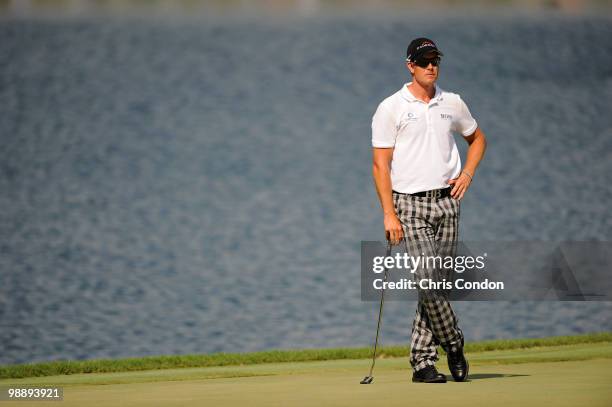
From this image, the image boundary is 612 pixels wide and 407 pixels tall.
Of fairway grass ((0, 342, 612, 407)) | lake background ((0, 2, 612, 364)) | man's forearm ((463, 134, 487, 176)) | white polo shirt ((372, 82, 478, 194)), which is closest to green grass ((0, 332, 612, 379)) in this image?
fairway grass ((0, 342, 612, 407))

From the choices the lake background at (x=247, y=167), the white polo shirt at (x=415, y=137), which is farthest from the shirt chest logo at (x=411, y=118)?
the lake background at (x=247, y=167)

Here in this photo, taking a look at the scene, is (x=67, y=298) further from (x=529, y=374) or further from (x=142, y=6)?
(x=142, y=6)

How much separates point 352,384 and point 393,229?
1.03m

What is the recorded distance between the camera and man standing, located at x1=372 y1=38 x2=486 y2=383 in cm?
881

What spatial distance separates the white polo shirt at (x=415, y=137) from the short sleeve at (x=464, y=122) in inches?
4.4

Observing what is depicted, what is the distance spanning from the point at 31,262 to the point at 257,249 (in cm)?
696

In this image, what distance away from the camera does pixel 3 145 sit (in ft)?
178

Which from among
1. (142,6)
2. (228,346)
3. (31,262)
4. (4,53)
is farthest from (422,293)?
(142,6)

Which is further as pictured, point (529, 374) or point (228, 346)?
point (228, 346)

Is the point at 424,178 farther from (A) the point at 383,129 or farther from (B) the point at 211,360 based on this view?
(B) the point at 211,360

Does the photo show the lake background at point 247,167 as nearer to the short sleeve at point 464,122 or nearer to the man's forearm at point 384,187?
the short sleeve at point 464,122

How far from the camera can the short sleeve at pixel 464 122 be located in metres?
9.02

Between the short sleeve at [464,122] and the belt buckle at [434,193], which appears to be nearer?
the belt buckle at [434,193]
